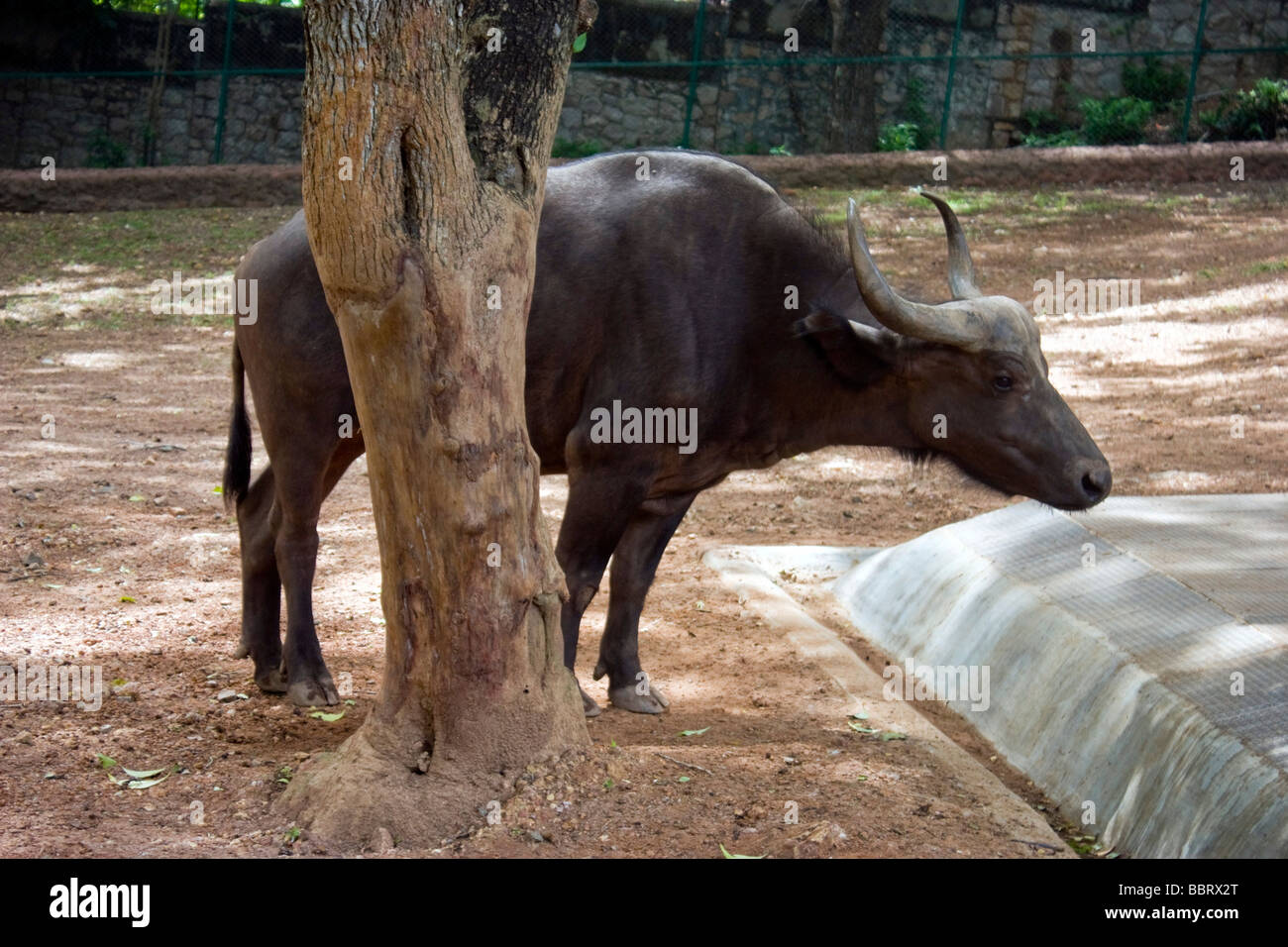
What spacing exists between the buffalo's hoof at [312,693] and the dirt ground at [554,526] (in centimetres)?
7

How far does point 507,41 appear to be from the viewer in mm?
3816

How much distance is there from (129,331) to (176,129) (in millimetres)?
6422

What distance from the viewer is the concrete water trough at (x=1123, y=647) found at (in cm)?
421

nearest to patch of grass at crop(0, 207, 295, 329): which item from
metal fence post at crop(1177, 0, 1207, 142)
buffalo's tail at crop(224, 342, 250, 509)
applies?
buffalo's tail at crop(224, 342, 250, 509)

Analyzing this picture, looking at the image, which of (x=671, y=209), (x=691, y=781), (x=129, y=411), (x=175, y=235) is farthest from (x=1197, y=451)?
(x=175, y=235)

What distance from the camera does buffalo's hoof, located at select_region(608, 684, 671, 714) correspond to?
18.7 ft

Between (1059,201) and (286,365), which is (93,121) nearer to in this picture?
(1059,201)

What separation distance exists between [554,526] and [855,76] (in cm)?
1243

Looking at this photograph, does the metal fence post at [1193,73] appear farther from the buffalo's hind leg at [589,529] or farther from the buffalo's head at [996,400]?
the buffalo's hind leg at [589,529]

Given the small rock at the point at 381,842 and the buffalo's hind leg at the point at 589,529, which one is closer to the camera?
the small rock at the point at 381,842

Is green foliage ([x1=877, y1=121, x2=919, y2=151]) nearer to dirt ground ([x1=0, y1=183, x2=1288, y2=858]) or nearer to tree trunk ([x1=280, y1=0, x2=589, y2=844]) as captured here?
dirt ground ([x1=0, y1=183, x2=1288, y2=858])

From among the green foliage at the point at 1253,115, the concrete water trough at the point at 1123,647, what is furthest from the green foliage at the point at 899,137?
the concrete water trough at the point at 1123,647

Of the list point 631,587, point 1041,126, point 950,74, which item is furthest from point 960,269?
point 1041,126

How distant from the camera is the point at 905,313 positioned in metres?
5.11
